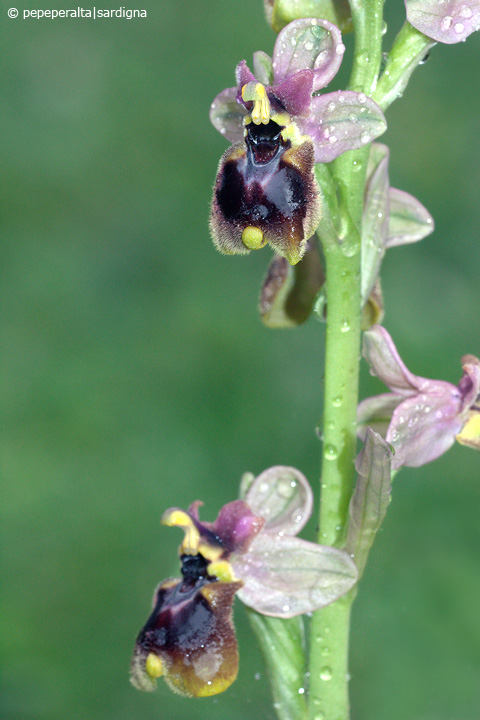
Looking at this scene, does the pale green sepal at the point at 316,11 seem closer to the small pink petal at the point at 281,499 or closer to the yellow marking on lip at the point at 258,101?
the yellow marking on lip at the point at 258,101

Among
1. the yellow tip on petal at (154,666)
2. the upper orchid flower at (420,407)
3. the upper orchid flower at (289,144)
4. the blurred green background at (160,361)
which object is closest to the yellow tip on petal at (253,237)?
the upper orchid flower at (289,144)

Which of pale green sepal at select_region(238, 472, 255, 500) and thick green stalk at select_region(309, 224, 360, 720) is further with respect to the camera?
pale green sepal at select_region(238, 472, 255, 500)

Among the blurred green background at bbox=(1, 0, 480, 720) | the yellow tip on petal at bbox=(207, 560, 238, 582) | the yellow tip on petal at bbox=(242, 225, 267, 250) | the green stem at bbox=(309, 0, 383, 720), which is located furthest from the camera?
the blurred green background at bbox=(1, 0, 480, 720)

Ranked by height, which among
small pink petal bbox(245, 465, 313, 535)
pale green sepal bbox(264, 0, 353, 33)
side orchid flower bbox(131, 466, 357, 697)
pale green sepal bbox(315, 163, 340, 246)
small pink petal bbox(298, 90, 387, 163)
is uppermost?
pale green sepal bbox(264, 0, 353, 33)

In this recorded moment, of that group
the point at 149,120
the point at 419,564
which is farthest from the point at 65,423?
the point at 149,120

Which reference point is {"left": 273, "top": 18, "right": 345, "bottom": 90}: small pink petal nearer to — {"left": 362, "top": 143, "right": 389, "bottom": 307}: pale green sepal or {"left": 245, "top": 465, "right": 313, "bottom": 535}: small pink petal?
{"left": 362, "top": 143, "right": 389, "bottom": 307}: pale green sepal

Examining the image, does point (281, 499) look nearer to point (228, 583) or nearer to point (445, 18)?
point (228, 583)

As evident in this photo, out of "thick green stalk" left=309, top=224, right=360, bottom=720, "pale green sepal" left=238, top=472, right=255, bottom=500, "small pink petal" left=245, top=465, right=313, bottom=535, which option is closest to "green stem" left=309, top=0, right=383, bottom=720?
"thick green stalk" left=309, top=224, right=360, bottom=720
